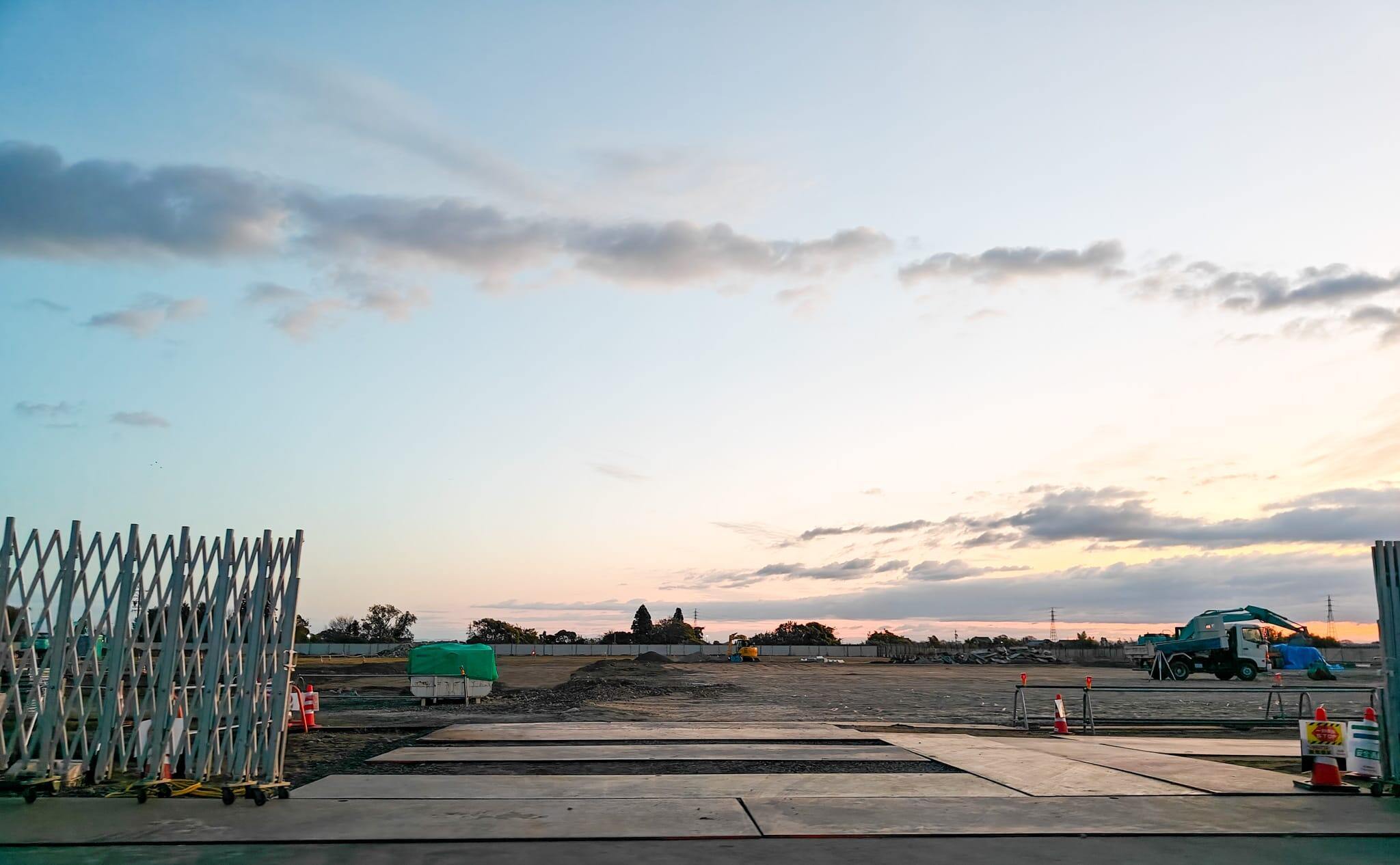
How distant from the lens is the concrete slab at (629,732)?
19.7 metres

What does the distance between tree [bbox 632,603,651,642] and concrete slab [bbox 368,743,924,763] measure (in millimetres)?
150655

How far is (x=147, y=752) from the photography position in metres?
12.8

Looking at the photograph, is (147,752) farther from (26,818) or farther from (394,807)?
(394,807)

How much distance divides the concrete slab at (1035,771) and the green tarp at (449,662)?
56.7 ft

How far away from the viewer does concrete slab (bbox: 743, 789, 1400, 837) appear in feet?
33.9

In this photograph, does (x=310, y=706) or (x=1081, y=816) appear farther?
(x=310, y=706)

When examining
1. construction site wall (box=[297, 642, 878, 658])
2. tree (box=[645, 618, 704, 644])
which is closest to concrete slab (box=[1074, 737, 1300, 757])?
construction site wall (box=[297, 642, 878, 658])

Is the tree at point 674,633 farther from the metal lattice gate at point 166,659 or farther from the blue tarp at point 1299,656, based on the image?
the metal lattice gate at point 166,659

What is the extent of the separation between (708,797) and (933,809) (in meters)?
2.66

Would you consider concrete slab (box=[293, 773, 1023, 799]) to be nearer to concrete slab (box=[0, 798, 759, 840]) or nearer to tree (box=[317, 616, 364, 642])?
concrete slab (box=[0, 798, 759, 840])

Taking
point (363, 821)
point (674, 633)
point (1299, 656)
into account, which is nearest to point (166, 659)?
point (363, 821)

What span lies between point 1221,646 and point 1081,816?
139 ft

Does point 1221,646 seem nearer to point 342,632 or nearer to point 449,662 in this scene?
point 449,662

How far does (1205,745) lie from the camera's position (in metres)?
19.3
